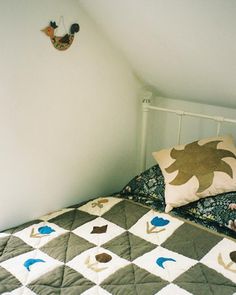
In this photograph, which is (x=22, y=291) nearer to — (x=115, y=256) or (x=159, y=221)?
(x=115, y=256)

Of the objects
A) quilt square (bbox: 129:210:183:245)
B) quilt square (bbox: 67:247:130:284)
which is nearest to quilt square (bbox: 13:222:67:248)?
quilt square (bbox: 67:247:130:284)

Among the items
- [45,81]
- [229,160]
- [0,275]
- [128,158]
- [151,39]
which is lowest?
[0,275]

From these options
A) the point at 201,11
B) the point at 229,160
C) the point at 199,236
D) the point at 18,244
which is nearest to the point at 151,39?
the point at 201,11

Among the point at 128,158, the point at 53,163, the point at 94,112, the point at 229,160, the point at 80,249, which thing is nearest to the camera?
the point at 80,249

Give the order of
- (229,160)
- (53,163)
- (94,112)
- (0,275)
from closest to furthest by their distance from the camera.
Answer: (0,275)
(229,160)
(53,163)
(94,112)

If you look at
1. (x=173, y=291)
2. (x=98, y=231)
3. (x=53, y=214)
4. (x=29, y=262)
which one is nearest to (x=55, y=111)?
(x=53, y=214)

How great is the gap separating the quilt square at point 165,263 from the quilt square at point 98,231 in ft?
0.77

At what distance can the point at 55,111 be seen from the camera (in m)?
2.00

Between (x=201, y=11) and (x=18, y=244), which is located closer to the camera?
(x=201, y=11)

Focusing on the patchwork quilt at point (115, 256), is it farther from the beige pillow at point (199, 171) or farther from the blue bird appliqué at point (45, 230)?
the beige pillow at point (199, 171)

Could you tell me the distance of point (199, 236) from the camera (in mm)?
1732

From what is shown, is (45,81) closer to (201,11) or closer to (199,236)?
(201,11)

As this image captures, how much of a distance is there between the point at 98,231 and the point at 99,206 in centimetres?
27

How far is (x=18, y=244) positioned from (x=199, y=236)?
0.90 meters
